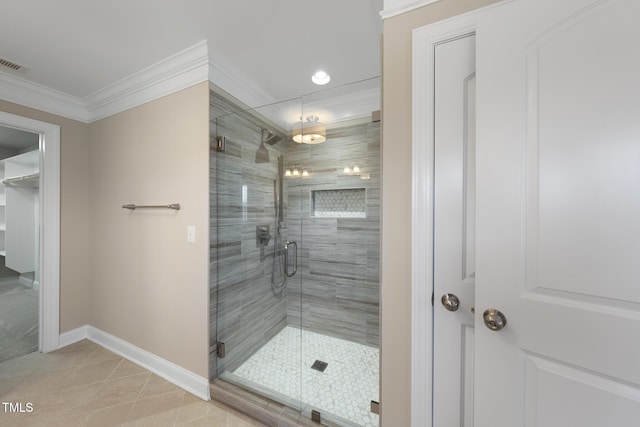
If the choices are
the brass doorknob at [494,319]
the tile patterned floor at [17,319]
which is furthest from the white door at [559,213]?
the tile patterned floor at [17,319]

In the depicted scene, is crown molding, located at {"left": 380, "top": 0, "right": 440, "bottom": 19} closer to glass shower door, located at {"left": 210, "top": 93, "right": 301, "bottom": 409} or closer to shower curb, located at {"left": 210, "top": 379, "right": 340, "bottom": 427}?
glass shower door, located at {"left": 210, "top": 93, "right": 301, "bottom": 409}

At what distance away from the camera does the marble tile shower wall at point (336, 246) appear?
1.78 metres

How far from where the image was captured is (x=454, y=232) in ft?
2.98

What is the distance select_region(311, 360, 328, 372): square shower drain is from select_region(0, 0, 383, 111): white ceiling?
93.5 inches

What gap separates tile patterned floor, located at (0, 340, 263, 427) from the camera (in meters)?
1.46

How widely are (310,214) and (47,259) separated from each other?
2497mm

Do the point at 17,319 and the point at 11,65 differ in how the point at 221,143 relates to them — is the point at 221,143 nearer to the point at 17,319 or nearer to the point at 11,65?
the point at 11,65

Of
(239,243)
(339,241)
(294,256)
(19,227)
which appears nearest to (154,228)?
(239,243)

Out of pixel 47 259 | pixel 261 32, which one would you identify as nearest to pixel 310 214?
pixel 261 32

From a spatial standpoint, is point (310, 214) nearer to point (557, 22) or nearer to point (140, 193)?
point (140, 193)

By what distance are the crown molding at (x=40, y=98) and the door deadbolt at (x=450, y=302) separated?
3472 mm

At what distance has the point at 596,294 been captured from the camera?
0.66 meters

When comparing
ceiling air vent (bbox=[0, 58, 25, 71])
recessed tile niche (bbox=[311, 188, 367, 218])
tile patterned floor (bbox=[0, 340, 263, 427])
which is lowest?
tile patterned floor (bbox=[0, 340, 263, 427])

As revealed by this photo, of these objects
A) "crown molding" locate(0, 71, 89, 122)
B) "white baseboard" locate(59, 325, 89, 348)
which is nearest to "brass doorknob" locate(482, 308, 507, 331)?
"white baseboard" locate(59, 325, 89, 348)
